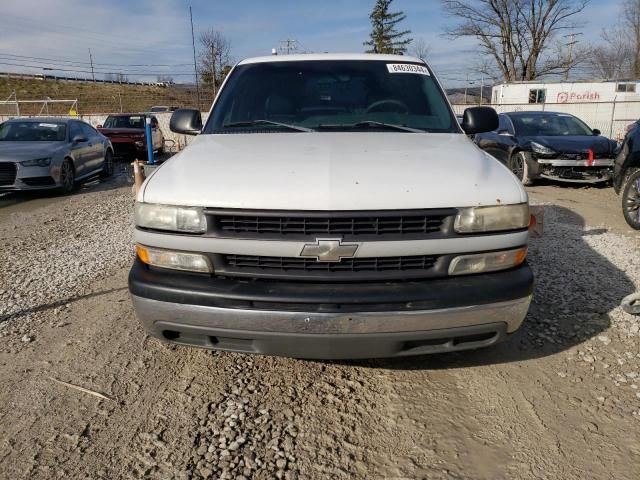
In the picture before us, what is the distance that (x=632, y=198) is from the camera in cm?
650

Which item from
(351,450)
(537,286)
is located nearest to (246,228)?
(351,450)

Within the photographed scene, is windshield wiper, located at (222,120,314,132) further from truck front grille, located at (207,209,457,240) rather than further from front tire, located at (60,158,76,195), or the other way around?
front tire, located at (60,158,76,195)

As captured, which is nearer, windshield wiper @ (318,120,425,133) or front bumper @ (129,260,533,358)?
front bumper @ (129,260,533,358)

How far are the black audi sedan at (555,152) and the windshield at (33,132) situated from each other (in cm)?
922

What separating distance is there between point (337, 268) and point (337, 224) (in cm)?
22

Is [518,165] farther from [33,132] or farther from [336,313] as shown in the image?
[33,132]

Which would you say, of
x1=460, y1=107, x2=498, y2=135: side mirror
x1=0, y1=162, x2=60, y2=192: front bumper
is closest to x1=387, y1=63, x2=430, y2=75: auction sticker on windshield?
x1=460, y1=107, x2=498, y2=135: side mirror

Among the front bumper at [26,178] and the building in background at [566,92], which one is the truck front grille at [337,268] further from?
the building in background at [566,92]

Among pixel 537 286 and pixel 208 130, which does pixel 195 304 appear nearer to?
pixel 208 130

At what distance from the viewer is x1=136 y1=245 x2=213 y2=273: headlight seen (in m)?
2.47

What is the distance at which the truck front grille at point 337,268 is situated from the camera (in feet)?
7.82

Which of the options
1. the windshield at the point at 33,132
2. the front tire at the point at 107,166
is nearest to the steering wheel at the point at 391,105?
the windshield at the point at 33,132

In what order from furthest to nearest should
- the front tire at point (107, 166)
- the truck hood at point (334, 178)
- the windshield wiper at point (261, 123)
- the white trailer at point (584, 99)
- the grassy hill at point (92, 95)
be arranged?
the grassy hill at point (92, 95) → the white trailer at point (584, 99) → the front tire at point (107, 166) → the windshield wiper at point (261, 123) → the truck hood at point (334, 178)

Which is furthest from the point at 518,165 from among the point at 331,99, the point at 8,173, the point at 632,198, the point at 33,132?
the point at 33,132
